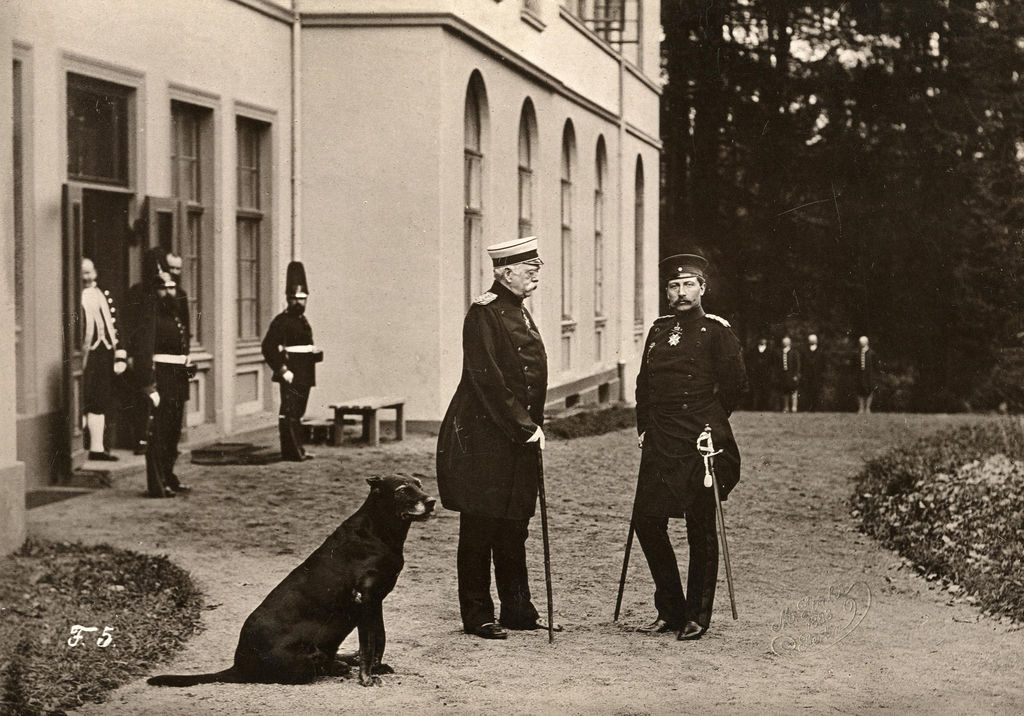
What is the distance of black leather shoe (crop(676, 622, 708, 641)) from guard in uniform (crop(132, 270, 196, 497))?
4.65m

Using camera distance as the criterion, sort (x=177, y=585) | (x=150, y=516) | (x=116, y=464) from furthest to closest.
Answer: (x=116, y=464) < (x=150, y=516) < (x=177, y=585)

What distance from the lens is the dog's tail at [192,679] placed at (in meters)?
6.02

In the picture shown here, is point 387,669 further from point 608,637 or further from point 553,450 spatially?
point 553,450

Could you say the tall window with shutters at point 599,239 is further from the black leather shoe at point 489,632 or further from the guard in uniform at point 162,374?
the black leather shoe at point 489,632

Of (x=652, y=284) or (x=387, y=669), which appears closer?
(x=387, y=669)

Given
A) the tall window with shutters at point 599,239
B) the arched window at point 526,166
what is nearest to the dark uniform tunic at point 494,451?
the tall window with shutters at point 599,239

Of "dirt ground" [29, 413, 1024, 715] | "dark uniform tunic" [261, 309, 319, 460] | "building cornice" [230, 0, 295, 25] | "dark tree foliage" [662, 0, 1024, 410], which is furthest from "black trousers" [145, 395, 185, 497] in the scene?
"dark tree foliage" [662, 0, 1024, 410]

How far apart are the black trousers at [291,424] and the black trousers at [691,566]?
501 centimetres

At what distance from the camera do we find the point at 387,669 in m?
6.32

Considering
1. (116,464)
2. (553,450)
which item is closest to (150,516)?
(116,464)

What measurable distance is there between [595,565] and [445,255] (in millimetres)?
5601

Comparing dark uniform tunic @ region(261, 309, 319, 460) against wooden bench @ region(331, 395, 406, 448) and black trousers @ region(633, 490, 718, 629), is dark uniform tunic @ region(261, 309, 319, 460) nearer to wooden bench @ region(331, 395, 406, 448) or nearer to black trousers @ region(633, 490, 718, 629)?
wooden bench @ region(331, 395, 406, 448)

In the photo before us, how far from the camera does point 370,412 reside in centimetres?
1252

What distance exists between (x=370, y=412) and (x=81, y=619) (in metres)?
5.52
